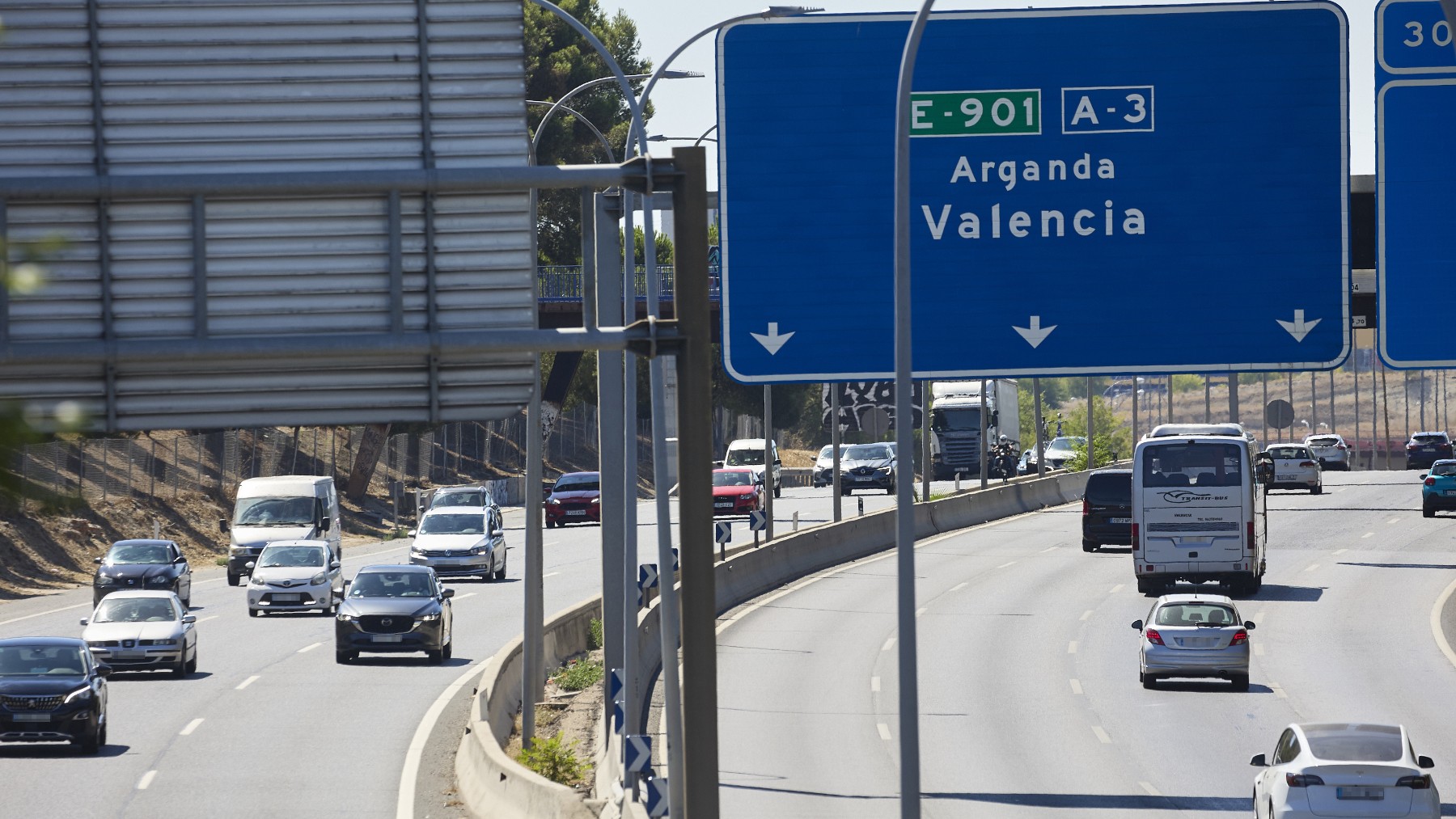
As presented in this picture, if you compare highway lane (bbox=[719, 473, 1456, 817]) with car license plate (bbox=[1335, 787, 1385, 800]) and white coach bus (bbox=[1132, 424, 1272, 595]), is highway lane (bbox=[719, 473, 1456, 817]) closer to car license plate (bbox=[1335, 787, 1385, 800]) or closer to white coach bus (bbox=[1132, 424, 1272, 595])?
white coach bus (bbox=[1132, 424, 1272, 595])

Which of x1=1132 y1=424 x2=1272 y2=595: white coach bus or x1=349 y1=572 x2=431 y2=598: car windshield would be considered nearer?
x1=349 y1=572 x2=431 y2=598: car windshield

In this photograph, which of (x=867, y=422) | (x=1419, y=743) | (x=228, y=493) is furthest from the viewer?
(x=228, y=493)

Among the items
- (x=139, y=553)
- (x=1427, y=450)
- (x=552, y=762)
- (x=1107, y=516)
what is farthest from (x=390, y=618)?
(x=1427, y=450)

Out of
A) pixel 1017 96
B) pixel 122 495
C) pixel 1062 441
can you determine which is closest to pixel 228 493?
pixel 122 495

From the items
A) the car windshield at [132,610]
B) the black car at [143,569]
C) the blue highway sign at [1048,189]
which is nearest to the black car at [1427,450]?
the black car at [143,569]

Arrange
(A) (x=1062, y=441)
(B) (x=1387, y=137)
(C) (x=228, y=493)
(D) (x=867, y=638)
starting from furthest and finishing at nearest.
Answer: (A) (x=1062, y=441)
(C) (x=228, y=493)
(D) (x=867, y=638)
(B) (x=1387, y=137)

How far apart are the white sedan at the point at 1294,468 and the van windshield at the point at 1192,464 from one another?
31.1 metres

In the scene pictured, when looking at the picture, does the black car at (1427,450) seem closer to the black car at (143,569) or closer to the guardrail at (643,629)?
the guardrail at (643,629)

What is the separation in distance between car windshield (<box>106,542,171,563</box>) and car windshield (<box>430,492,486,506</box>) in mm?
13015

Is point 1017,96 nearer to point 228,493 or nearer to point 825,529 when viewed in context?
point 825,529

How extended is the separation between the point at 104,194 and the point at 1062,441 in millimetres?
94246

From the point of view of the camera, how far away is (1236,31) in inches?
623

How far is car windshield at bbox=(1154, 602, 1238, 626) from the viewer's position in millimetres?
30578

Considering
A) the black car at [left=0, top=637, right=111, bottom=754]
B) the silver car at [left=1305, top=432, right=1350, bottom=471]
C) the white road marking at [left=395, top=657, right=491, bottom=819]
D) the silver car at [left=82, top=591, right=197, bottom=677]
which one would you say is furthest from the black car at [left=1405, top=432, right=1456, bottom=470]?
the black car at [left=0, top=637, right=111, bottom=754]
